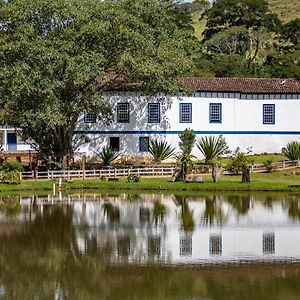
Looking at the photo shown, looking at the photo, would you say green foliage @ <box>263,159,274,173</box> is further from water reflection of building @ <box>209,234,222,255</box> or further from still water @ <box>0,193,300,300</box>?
water reflection of building @ <box>209,234,222,255</box>

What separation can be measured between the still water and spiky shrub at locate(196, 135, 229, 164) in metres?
15.6

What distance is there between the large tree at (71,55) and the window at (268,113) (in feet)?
37.5

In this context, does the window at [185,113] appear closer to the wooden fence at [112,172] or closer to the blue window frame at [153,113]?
the blue window frame at [153,113]

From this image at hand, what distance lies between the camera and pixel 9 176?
46531 millimetres

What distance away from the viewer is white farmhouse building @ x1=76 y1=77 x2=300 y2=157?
58.3 metres

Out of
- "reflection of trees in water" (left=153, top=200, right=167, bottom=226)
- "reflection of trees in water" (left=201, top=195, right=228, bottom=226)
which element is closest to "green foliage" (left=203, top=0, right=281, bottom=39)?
"reflection of trees in water" (left=201, top=195, right=228, bottom=226)

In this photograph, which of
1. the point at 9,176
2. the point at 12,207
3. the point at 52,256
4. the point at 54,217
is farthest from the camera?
the point at 9,176

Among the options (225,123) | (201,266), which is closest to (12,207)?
(201,266)

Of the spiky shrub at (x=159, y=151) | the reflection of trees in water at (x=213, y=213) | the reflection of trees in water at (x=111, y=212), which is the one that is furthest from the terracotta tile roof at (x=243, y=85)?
the reflection of trees in water at (x=111, y=212)

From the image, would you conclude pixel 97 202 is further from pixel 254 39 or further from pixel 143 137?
pixel 254 39

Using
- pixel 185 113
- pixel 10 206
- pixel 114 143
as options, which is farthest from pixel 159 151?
pixel 10 206

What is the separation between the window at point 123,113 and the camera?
58469 millimetres

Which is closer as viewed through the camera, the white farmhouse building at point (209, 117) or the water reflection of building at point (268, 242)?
the water reflection of building at point (268, 242)

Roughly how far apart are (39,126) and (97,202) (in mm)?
10438
